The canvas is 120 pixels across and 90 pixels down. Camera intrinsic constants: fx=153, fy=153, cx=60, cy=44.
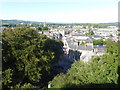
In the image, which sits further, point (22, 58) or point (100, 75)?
point (22, 58)

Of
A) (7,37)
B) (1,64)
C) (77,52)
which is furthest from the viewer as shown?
(77,52)

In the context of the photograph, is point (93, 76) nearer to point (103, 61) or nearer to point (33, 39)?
point (103, 61)

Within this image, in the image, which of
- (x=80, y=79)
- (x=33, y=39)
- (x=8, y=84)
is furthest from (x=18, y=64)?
(x=80, y=79)

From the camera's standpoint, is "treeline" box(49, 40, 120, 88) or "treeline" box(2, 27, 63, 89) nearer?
"treeline" box(49, 40, 120, 88)

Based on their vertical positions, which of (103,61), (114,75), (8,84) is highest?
(103,61)

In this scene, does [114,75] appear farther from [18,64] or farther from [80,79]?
[18,64]

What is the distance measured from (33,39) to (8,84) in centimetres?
407

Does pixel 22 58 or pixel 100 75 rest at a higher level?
pixel 22 58

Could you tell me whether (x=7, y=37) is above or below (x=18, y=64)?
above

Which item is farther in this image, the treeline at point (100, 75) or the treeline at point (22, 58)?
the treeline at point (22, 58)

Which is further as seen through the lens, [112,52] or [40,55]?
[40,55]

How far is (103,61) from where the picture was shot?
997 centimetres

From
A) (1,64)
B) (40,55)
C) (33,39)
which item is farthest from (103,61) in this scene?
(1,64)

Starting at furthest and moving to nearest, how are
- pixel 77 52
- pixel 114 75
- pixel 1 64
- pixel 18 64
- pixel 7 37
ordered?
1. pixel 77 52
2. pixel 7 37
3. pixel 18 64
4. pixel 1 64
5. pixel 114 75
